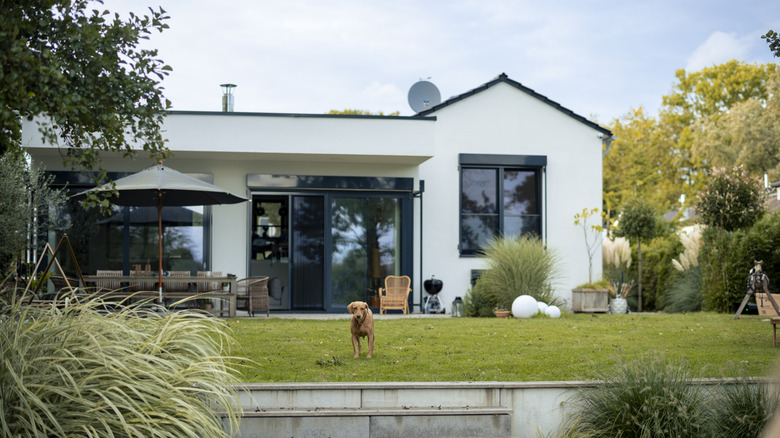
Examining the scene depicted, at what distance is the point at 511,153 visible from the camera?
47.9ft

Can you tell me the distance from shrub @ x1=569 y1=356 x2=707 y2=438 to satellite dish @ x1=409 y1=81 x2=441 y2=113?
11.5 m

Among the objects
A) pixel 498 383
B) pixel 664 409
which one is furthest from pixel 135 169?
pixel 664 409

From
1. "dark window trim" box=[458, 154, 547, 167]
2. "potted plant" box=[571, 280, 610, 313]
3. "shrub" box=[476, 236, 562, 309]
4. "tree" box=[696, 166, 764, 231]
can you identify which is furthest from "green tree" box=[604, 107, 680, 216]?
"shrub" box=[476, 236, 562, 309]

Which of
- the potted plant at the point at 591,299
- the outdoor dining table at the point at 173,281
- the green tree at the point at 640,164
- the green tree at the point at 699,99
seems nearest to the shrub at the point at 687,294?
A: the potted plant at the point at 591,299

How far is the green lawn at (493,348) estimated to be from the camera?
604cm

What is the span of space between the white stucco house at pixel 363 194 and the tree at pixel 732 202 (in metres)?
2.08

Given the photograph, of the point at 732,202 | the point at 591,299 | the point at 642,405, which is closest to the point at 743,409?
the point at 642,405

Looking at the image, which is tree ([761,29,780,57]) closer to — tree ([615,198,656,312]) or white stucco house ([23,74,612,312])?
white stucco house ([23,74,612,312])

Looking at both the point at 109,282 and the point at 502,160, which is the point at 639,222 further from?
the point at 109,282

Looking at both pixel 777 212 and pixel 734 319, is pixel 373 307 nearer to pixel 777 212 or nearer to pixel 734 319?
pixel 734 319

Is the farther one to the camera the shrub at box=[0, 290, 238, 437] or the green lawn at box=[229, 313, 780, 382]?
the green lawn at box=[229, 313, 780, 382]

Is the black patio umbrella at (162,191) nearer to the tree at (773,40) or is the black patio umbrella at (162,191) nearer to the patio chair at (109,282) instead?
the patio chair at (109,282)

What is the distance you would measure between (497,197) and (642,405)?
988 centimetres

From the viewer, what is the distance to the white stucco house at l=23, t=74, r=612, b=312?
13062 mm
